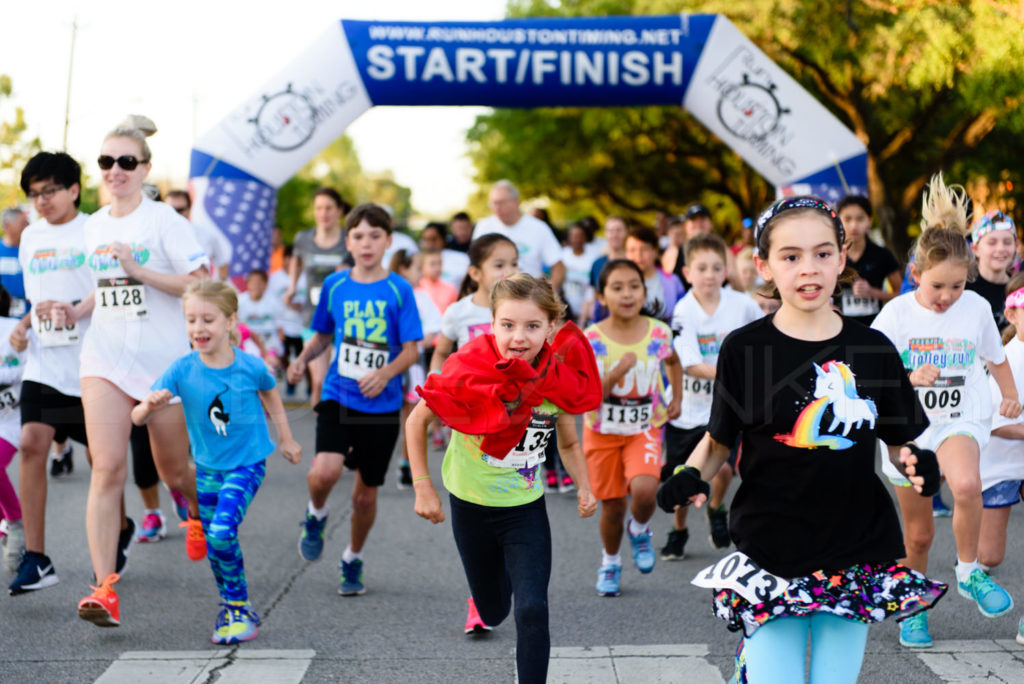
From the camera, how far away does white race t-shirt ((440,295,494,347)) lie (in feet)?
21.3

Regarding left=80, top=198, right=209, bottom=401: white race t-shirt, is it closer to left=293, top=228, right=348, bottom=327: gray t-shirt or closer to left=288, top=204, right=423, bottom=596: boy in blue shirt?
left=288, top=204, right=423, bottom=596: boy in blue shirt

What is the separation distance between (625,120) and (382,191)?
122947 millimetres

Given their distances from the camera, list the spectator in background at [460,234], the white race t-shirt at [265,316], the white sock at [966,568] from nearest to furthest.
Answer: the white sock at [966,568], the spectator in background at [460,234], the white race t-shirt at [265,316]

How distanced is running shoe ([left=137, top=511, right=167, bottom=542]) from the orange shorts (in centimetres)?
286

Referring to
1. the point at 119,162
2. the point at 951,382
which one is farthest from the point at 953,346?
the point at 119,162

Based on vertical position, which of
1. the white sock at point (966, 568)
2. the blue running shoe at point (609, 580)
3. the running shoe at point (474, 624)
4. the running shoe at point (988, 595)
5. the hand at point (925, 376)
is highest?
the hand at point (925, 376)

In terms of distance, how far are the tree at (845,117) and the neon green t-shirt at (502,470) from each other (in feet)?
18.0

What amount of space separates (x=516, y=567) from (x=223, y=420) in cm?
182

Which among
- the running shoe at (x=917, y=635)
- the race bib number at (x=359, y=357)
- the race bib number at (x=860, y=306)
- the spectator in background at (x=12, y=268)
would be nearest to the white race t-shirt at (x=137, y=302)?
the race bib number at (x=359, y=357)

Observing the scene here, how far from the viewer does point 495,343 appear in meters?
4.26

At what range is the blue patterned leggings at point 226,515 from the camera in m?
4.96

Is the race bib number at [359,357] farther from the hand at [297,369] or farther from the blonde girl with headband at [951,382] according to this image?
the blonde girl with headband at [951,382]

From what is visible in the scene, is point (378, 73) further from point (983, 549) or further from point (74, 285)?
point (983, 549)

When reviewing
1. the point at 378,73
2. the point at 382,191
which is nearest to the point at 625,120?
the point at 378,73
